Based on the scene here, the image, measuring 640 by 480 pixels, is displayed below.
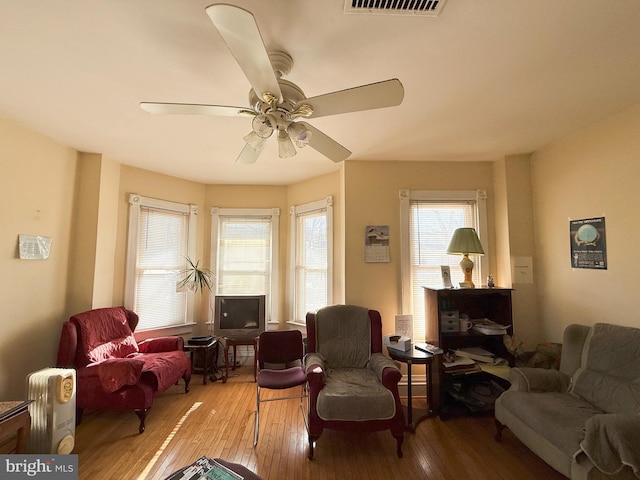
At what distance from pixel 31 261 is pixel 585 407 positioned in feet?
15.2

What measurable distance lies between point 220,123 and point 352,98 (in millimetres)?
1463

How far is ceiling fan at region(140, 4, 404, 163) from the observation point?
117cm

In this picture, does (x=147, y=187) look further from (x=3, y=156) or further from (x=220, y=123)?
(x=220, y=123)

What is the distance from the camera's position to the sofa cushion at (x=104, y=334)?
2666mm

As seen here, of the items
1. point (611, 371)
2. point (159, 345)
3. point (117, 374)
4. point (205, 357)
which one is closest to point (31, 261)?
point (117, 374)

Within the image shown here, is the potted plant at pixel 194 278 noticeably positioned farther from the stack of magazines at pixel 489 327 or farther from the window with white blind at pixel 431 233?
the stack of magazines at pixel 489 327

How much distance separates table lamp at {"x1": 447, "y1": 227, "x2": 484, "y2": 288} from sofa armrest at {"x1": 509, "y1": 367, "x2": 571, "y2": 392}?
34.9 inches

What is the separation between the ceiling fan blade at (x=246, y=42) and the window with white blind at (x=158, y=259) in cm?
297

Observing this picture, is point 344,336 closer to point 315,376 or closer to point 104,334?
point 315,376

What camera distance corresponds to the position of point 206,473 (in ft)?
4.46

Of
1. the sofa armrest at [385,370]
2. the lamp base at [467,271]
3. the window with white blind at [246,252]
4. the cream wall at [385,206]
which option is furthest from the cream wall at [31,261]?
the lamp base at [467,271]

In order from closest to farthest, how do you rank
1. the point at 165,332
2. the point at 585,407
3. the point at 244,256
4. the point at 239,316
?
the point at 585,407
the point at 239,316
the point at 165,332
the point at 244,256

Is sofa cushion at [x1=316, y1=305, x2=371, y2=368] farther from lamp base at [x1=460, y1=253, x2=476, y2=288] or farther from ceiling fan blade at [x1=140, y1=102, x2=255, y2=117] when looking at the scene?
ceiling fan blade at [x1=140, y1=102, x2=255, y2=117]

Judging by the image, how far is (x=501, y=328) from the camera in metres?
2.81
